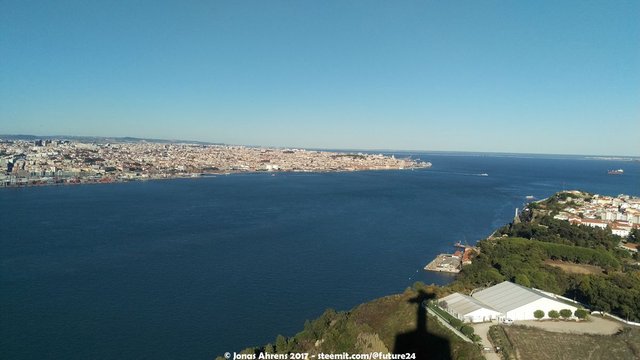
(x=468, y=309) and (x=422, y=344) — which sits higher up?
(x=468, y=309)

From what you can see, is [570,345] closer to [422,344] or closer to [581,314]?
[581,314]

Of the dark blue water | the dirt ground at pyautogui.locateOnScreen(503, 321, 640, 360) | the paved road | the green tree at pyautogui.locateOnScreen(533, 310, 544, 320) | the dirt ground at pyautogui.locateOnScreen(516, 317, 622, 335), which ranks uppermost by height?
the green tree at pyautogui.locateOnScreen(533, 310, 544, 320)

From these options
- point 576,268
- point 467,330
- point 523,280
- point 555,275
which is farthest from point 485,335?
point 576,268

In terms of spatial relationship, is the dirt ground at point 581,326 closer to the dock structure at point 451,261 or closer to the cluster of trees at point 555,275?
the cluster of trees at point 555,275

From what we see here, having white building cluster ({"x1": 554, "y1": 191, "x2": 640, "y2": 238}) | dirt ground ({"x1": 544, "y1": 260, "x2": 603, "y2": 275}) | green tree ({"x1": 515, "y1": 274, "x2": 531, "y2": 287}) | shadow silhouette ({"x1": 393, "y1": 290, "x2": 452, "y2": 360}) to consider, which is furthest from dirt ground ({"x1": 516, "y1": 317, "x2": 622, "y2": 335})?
white building cluster ({"x1": 554, "y1": 191, "x2": 640, "y2": 238})

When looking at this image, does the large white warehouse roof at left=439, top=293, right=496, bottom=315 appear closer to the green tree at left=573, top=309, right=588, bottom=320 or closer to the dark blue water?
Answer: the green tree at left=573, top=309, right=588, bottom=320

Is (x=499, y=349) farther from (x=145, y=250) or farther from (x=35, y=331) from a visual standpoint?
(x=145, y=250)

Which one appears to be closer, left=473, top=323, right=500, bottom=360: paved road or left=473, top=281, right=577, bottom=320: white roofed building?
left=473, top=323, right=500, bottom=360: paved road

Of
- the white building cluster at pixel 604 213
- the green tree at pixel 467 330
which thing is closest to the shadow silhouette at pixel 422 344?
the green tree at pixel 467 330

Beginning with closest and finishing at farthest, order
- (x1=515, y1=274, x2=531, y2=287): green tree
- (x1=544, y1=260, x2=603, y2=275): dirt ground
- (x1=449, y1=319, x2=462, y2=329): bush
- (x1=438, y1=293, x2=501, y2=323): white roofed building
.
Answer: (x1=449, y1=319, x2=462, y2=329): bush
(x1=438, y1=293, x2=501, y2=323): white roofed building
(x1=515, y1=274, x2=531, y2=287): green tree
(x1=544, y1=260, x2=603, y2=275): dirt ground
